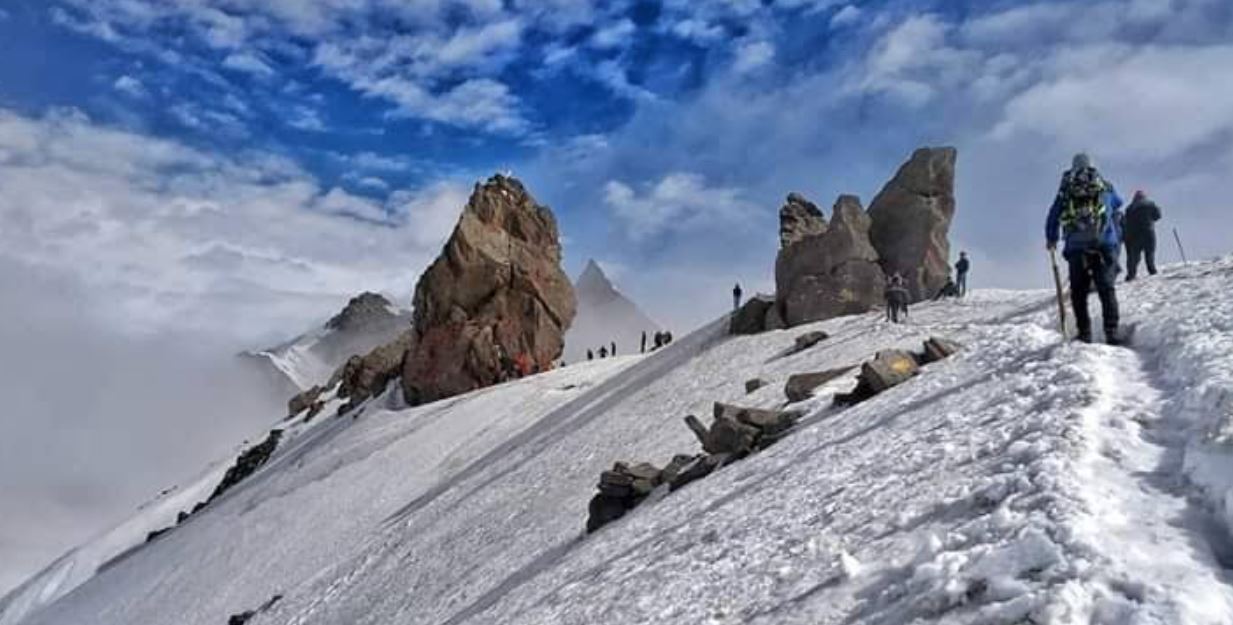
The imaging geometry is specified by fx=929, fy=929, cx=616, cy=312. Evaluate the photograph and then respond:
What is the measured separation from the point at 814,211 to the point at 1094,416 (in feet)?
133

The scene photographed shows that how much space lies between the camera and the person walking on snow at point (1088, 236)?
1275 cm

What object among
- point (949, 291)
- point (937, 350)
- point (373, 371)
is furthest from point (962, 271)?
point (373, 371)

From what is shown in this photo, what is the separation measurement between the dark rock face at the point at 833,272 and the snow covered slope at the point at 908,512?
867 centimetres

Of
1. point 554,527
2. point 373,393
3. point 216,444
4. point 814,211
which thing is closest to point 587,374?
point 814,211

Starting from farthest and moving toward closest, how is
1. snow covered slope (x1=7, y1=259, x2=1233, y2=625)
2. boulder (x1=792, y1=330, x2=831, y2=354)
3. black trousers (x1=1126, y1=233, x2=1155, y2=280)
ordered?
A: boulder (x1=792, y1=330, x2=831, y2=354) → black trousers (x1=1126, y1=233, x2=1155, y2=280) → snow covered slope (x1=7, y1=259, x2=1233, y2=625)

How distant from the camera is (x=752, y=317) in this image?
3869cm

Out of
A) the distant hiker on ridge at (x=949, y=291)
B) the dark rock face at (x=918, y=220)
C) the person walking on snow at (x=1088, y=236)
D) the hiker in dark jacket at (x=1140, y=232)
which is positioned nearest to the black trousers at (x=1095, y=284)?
the person walking on snow at (x=1088, y=236)

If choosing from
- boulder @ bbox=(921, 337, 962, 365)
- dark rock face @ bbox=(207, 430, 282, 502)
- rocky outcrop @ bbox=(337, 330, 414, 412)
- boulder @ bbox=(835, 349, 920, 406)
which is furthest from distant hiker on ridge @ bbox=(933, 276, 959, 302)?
dark rock face @ bbox=(207, 430, 282, 502)

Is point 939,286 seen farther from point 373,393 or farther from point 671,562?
point 373,393

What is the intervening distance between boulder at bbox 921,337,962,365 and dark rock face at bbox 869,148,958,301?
2512cm

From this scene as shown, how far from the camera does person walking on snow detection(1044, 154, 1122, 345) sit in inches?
502

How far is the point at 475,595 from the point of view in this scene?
615 inches

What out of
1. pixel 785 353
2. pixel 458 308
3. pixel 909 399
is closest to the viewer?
pixel 909 399

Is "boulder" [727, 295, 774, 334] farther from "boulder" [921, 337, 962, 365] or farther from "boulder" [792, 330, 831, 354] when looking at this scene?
"boulder" [921, 337, 962, 365]
